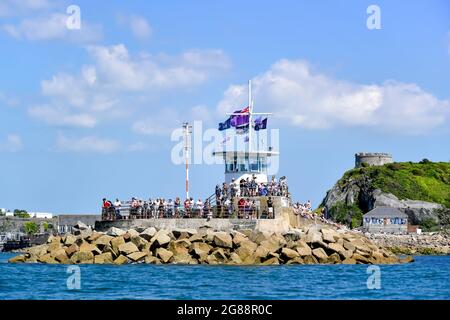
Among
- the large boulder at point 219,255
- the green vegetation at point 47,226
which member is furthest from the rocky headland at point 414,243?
the green vegetation at point 47,226

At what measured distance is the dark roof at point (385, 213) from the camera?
9744 centimetres

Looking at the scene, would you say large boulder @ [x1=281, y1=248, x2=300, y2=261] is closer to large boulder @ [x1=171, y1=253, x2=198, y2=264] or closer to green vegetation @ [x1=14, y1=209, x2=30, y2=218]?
large boulder @ [x1=171, y1=253, x2=198, y2=264]

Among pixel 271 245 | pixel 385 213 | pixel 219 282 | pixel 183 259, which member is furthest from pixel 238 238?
pixel 385 213

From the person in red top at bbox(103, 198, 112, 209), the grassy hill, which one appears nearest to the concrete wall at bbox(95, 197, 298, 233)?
the person in red top at bbox(103, 198, 112, 209)

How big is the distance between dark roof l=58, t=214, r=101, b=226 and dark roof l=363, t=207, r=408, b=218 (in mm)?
28947

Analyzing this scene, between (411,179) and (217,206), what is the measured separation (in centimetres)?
6813

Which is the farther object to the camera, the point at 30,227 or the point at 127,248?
the point at 30,227

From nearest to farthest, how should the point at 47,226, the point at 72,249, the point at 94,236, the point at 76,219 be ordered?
the point at 72,249 < the point at 94,236 < the point at 76,219 < the point at 47,226

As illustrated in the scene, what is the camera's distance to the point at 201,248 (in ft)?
138

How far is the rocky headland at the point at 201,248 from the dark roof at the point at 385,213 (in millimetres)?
52593

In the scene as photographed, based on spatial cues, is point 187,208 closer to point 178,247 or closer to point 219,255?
point 178,247

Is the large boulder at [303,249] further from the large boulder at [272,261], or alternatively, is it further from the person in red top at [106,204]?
the person in red top at [106,204]

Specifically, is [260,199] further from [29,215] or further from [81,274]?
[29,215]
